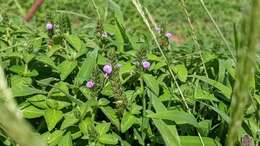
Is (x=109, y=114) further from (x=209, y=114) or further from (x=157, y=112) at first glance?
(x=209, y=114)

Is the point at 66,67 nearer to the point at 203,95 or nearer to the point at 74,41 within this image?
the point at 74,41

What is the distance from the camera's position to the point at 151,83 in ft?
5.31

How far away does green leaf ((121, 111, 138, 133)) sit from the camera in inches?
58.8

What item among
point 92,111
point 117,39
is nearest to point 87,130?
point 92,111

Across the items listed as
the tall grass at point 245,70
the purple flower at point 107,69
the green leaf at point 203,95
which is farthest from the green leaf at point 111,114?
the tall grass at point 245,70

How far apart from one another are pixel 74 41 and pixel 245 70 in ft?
4.93

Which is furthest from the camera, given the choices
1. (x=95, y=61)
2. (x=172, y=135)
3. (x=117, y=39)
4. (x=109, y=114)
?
(x=117, y=39)

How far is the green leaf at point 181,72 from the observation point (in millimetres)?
1712

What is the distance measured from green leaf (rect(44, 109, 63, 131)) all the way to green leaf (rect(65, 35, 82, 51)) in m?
0.34

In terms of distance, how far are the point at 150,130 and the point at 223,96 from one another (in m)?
0.28

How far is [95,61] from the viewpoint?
5.59ft

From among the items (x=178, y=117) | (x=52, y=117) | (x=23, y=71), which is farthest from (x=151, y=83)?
(x=23, y=71)

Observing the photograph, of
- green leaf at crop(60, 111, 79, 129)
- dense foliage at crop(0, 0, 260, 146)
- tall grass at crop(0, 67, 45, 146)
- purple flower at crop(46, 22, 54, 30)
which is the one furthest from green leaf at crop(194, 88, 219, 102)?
tall grass at crop(0, 67, 45, 146)

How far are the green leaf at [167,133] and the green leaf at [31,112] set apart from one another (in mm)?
366
